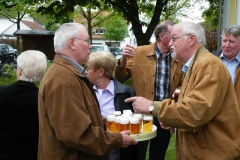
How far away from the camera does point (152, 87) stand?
396cm

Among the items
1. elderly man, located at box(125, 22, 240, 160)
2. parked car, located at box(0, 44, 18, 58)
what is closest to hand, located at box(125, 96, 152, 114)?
elderly man, located at box(125, 22, 240, 160)

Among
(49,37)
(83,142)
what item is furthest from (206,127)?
(49,37)

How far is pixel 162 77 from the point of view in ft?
13.0

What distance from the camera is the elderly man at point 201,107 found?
7.34 feet

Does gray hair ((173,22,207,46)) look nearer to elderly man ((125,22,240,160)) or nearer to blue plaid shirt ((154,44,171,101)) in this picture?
elderly man ((125,22,240,160))

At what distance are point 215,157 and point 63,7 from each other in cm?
1026

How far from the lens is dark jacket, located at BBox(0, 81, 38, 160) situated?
2.81 meters

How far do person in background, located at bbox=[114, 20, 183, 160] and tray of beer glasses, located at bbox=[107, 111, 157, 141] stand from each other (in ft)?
3.74

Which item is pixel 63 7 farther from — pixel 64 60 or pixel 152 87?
pixel 64 60

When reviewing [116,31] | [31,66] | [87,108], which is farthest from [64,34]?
[116,31]

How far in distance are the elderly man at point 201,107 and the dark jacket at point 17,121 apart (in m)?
1.01

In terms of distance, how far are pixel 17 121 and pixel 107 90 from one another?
1009 millimetres

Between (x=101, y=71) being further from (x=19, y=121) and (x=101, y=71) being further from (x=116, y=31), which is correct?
(x=116, y=31)

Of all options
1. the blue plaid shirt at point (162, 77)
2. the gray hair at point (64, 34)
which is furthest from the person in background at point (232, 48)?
the gray hair at point (64, 34)
